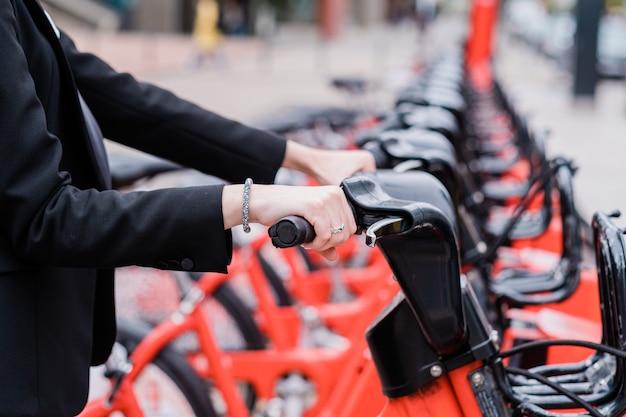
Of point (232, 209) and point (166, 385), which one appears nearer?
point (232, 209)

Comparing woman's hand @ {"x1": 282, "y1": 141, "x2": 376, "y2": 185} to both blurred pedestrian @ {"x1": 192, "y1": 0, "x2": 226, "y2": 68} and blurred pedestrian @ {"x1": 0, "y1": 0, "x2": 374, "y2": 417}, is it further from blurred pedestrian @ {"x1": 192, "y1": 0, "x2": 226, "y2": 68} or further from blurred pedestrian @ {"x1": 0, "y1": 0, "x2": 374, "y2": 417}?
blurred pedestrian @ {"x1": 192, "y1": 0, "x2": 226, "y2": 68}

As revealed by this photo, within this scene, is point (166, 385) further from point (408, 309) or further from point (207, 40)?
point (207, 40)

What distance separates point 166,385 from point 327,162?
96 centimetres

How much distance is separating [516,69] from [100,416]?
24.3m

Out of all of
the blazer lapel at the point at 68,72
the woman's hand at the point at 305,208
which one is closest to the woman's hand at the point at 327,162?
the blazer lapel at the point at 68,72

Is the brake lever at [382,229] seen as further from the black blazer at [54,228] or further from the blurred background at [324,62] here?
the blurred background at [324,62]

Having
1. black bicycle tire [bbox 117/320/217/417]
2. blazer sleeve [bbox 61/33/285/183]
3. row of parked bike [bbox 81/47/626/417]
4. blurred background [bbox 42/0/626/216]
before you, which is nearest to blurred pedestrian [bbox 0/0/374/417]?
row of parked bike [bbox 81/47/626/417]

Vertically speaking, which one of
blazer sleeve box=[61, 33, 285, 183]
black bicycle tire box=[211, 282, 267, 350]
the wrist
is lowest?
black bicycle tire box=[211, 282, 267, 350]

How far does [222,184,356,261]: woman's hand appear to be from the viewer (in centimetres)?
140

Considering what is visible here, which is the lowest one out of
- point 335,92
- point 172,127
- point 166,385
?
point 335,92

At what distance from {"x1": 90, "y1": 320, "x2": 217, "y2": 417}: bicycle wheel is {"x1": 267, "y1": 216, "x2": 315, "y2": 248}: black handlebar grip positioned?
4.38ft

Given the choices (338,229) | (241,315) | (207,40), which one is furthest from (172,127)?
(207,40)

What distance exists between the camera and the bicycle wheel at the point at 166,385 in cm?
264

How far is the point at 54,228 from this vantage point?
143 cm
